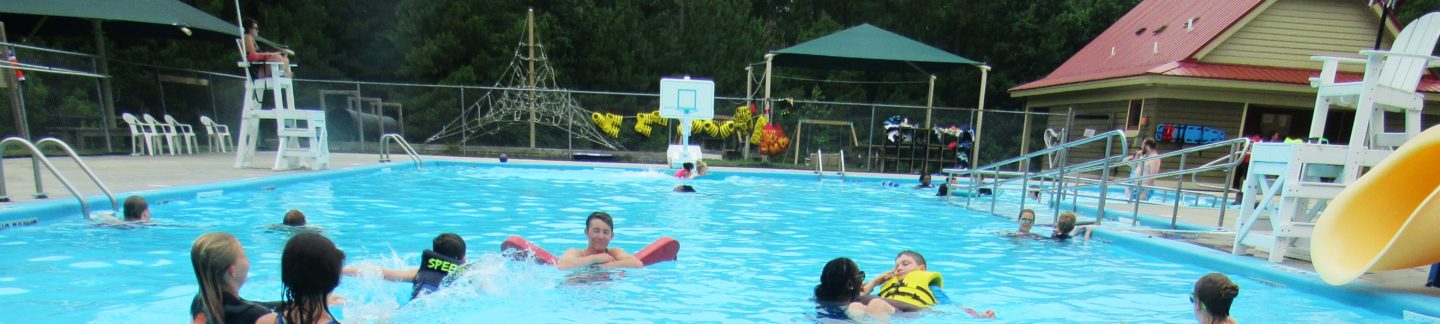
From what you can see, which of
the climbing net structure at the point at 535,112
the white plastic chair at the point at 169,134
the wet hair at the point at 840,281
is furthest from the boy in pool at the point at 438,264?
the climbing net structure at the point at 535,112

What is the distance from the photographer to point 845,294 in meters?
4.29

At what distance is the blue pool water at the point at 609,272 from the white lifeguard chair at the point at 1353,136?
25.8 inches

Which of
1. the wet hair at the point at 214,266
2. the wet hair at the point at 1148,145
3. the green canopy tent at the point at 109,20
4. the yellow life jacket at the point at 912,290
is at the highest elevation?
the green canopy tent at the point at 109,20

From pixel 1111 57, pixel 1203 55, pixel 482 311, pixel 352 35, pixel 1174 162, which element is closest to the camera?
pixel 482 311

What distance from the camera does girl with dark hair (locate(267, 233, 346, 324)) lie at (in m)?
2.34

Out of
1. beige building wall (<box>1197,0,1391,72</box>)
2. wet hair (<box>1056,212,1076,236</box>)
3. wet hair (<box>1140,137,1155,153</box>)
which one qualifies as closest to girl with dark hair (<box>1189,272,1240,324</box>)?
wet hair (<box>1056,212,1076,236</box>)

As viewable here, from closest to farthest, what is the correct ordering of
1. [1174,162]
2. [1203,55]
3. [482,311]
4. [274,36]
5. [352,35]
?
[482,311] → [1203,55] → [1174,162] → [274,36] → [352,35]

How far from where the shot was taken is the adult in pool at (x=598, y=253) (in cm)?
526

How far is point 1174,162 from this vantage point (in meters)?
18.9

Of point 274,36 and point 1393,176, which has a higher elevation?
point 274,36

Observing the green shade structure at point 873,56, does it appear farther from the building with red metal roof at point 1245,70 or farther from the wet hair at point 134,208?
the wet hair at point 134,208

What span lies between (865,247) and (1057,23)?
90.2 ft

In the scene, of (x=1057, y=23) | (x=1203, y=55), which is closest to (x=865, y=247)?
(x=1203, y=55)

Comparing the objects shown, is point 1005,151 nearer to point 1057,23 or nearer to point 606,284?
point 1057,23
